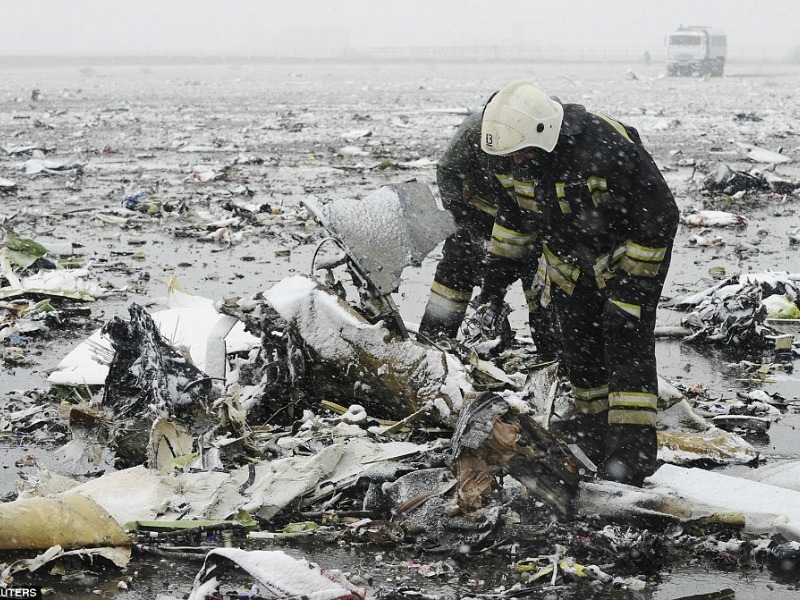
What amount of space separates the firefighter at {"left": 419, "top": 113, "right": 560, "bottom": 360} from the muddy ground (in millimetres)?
1042

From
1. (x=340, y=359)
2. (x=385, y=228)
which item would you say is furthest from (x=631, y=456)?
(x=385, y=228)

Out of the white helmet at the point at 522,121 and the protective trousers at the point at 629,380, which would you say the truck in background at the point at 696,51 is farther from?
the protective trousers at the point at 629,380

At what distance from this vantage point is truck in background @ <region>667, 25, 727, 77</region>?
40938 mm

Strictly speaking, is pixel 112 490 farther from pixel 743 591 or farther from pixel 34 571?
pixel 743 591

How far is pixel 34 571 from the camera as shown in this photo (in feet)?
10.9

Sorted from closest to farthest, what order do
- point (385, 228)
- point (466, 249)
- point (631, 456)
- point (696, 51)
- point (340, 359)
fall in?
point (631, 456) < point (340, 359) < point (385, 228) < point (466, 249) < point (696, 51)

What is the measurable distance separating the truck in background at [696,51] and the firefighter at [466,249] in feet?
126

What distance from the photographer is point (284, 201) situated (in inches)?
456

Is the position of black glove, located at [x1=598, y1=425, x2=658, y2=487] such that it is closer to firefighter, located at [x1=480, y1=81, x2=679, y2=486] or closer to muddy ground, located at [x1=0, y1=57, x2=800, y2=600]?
firefighter, located at [x1=480, y1=81, x2=679, y2=486]

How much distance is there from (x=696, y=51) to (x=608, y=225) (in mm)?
40338

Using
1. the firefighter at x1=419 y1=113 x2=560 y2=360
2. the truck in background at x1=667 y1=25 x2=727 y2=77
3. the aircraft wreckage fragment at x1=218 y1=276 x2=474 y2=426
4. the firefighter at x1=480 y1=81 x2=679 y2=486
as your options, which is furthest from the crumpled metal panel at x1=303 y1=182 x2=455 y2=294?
the truck in background at x1=667 y1=25 x2=727 y2=77

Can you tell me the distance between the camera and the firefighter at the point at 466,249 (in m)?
5.42

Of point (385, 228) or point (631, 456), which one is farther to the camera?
point (385, 228)

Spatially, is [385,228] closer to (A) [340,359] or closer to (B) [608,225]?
(A) [340,359]
